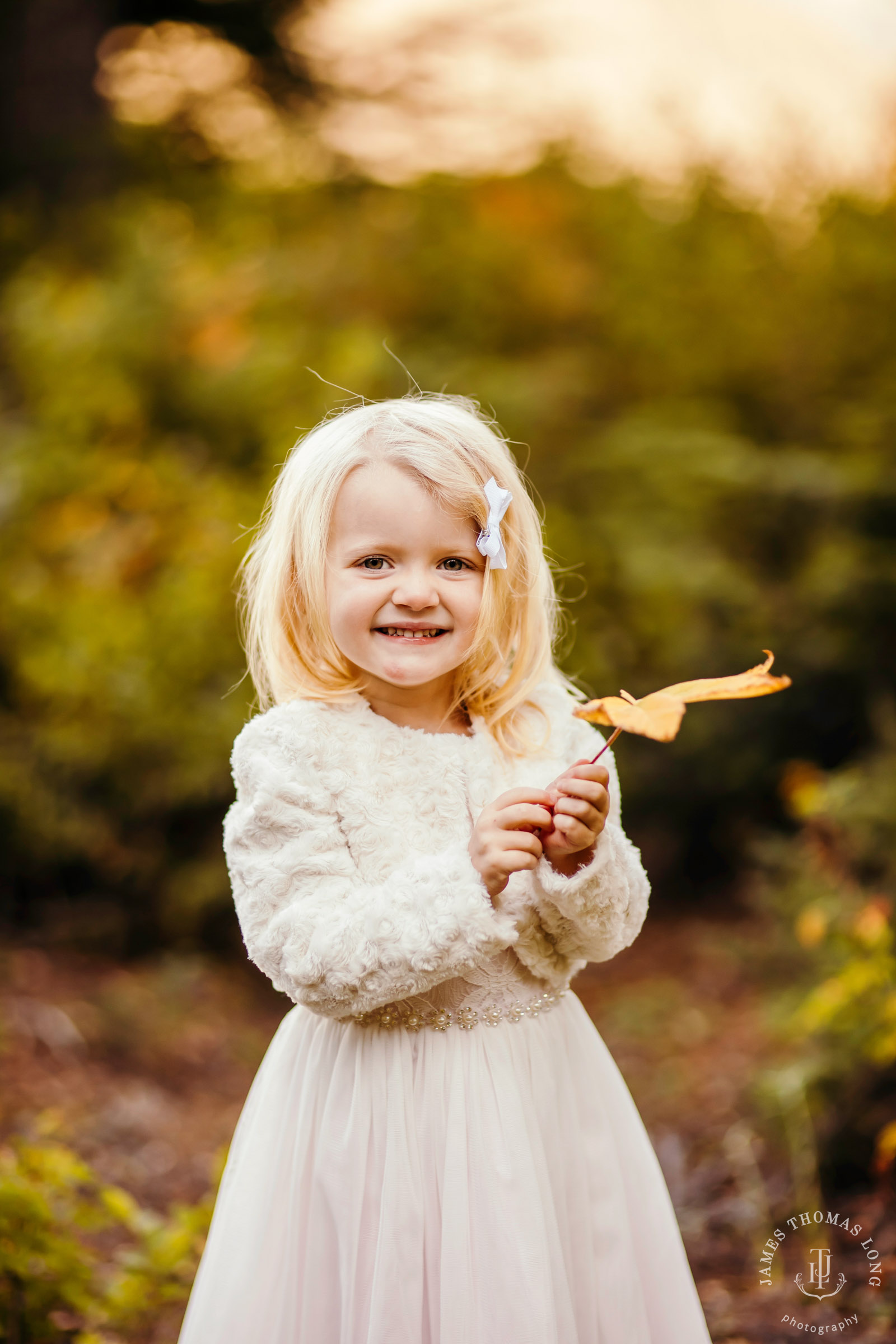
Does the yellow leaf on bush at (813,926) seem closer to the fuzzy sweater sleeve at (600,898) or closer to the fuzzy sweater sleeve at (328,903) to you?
the fuzzy sweater sleeve at (600,898)

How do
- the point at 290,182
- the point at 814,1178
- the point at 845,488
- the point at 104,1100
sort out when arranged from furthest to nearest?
1. the point at 290,182
2. the point at 845,488
3. the point at 104,1100
4. the point at 814,1178

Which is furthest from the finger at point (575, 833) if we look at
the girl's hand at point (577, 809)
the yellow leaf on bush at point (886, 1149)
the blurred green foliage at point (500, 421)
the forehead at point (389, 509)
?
the blurred green foliage at point (500, 421)

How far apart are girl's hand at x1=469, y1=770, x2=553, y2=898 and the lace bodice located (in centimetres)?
21

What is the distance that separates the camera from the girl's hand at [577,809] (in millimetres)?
1568

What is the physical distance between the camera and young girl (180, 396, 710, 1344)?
160 centimetres

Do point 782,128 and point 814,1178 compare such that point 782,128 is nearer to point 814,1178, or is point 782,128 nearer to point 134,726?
point 134,726

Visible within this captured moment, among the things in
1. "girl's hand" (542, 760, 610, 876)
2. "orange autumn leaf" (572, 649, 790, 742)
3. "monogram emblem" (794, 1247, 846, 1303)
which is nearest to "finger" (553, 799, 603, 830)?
"girl's hand" (542, 760, 610, 876)

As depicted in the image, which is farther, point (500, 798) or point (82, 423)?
point (82, 423)

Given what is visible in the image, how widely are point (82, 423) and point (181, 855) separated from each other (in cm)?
218

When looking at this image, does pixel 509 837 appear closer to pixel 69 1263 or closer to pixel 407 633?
pixel 407 633

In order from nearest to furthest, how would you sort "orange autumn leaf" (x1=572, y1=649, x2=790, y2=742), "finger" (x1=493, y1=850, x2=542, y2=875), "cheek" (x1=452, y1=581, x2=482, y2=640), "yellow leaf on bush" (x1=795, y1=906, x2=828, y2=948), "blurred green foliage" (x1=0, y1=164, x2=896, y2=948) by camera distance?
1. "orange autumn leaf" (x1=572, y1=649, x2=790, y2=742)
2. "finger" (x1=493, y1=850, x2=542, y2=875)
3. "cheek" (x1=452, y1=581, x2=482, y2=640)
4. "yellow leaf on bush" (x1=795, y1=906, x2=828, y2=948)
5. "blurred green foliage" (x1=0, y1=164, x2=896, y2=948)

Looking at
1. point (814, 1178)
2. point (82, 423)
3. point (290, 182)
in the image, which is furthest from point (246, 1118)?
point (290, 182)

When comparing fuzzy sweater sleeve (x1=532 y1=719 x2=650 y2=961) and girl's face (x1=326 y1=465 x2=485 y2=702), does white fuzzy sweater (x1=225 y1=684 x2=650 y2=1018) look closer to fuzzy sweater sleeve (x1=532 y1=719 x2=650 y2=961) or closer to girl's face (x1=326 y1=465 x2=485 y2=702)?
fuzzy sweater sleeve (x1=532 y1=719 x2=650 y2=961)

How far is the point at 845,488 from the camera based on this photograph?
16.8 feet
